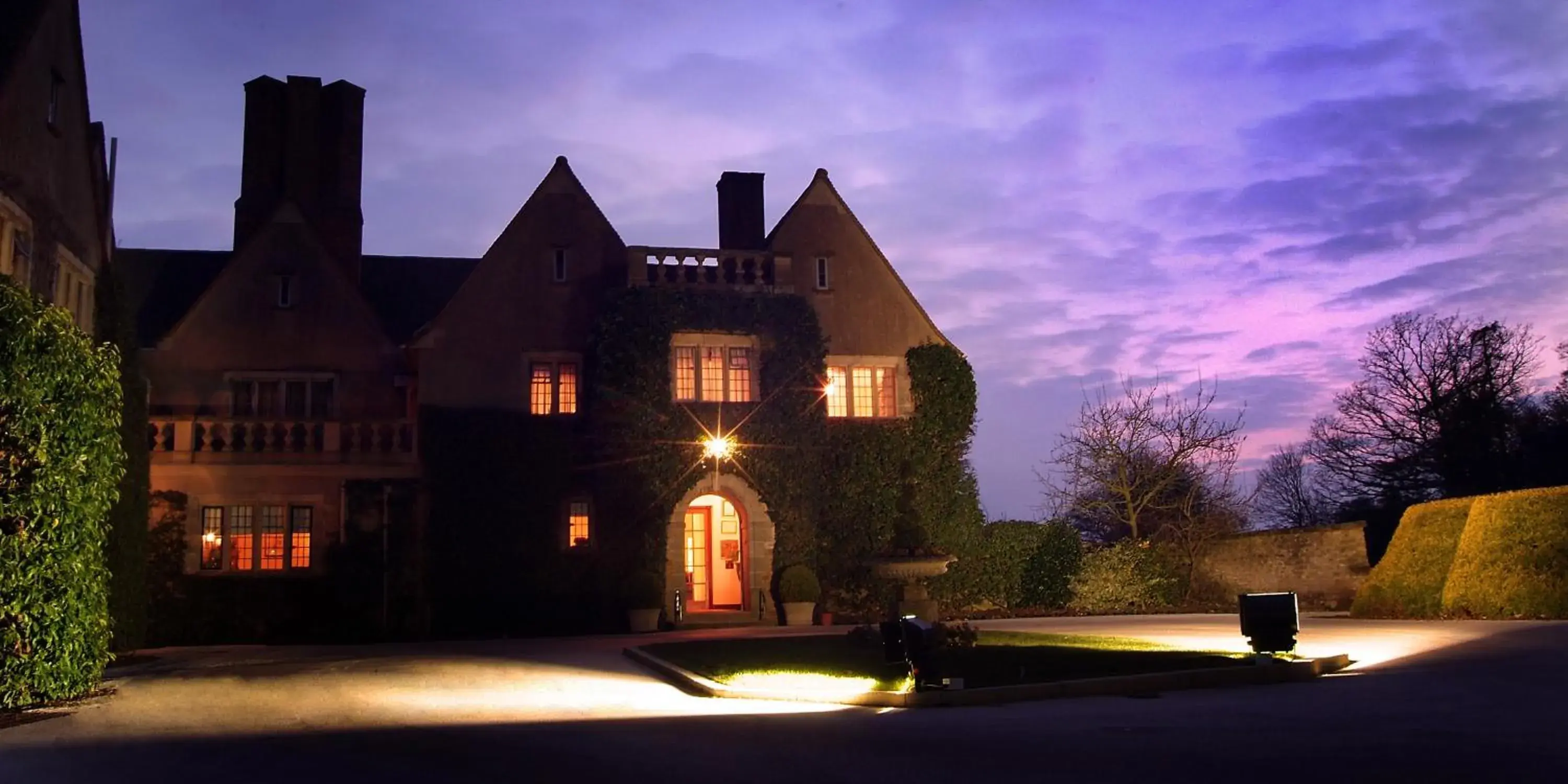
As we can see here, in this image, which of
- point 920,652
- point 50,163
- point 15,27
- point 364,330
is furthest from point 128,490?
point 920,652

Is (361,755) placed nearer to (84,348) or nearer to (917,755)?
(917,755)

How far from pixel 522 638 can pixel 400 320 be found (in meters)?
11.9

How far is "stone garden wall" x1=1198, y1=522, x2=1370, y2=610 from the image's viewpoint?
31719 mm

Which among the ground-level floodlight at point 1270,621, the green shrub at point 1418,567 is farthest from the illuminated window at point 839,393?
the ground-level floodlight at point 1270,621

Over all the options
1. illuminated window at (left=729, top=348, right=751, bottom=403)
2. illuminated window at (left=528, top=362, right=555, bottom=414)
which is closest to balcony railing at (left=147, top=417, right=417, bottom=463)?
illuminated window at (left=528, top=362, right=555, bottom=414)

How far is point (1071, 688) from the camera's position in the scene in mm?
14773

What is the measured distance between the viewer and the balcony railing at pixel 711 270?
30.8 m

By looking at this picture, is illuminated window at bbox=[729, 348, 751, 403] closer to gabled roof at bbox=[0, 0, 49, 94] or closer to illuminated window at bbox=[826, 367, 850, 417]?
illuminated window at bbox=[826, 367, 850, 417]

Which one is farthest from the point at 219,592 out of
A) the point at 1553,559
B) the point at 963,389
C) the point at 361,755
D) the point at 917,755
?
the point at 1553,559

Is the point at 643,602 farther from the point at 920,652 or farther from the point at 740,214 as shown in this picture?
the point at 920,652

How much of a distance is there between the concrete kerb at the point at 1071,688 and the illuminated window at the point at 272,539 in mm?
16450

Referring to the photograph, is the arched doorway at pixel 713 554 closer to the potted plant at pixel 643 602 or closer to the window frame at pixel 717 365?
the potted plant at pixel 643 602

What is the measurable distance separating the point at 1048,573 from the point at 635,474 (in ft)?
37.6

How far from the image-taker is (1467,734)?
34.8ft
